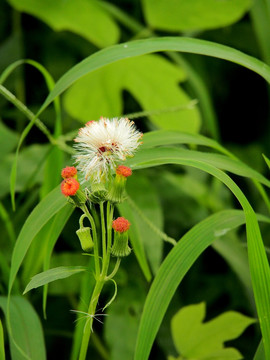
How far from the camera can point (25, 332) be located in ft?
1.98

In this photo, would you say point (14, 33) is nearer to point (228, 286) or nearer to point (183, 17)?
point (183, 17)

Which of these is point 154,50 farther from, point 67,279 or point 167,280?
point 67,279

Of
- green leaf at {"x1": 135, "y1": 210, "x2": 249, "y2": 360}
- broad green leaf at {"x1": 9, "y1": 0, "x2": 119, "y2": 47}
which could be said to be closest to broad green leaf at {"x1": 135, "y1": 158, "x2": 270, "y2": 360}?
green leaf at {"x1": 135, "y1": 210, "x2": 249, "y2": 360}

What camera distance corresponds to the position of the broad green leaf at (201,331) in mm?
719

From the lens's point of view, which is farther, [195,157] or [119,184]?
[195,157]

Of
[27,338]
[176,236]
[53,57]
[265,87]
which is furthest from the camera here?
[265,87]

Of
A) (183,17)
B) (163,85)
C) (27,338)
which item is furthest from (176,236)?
(27,338)

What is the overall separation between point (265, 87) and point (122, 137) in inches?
45.8

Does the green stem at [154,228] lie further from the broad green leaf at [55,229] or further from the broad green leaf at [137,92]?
the broad green leaf at [137,92]

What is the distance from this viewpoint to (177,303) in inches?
42.5

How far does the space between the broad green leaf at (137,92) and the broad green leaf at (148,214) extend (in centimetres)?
13

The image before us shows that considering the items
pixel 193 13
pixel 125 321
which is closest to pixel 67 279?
pixel 125 321

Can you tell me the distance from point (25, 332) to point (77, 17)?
71 centimetres

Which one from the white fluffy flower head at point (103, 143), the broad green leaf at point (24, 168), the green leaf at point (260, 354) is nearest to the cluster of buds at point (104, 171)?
the white fluffy flower head at point (103, 143)
